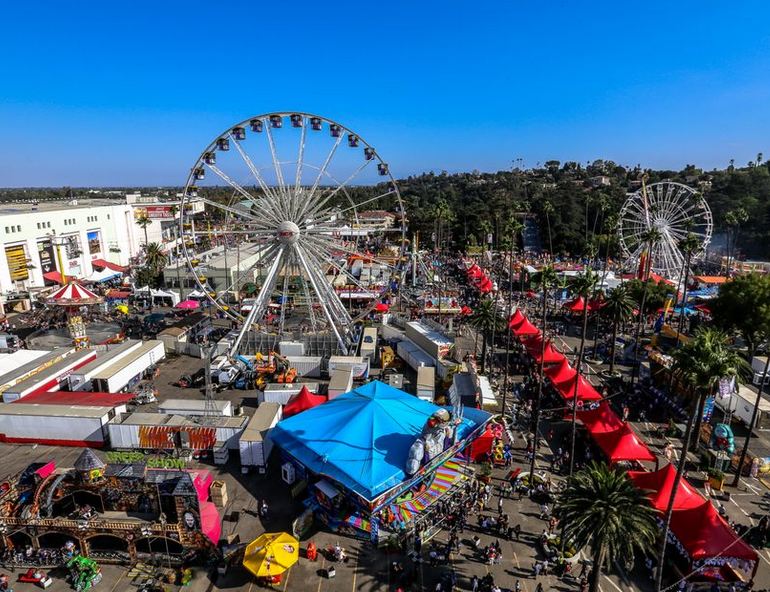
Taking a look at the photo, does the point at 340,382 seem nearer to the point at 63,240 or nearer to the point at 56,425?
the point at 56,425

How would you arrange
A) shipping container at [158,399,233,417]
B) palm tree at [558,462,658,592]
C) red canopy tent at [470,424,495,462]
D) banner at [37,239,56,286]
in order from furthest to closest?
banner at [37,239,56,286], shipping container at [158,399,233,417], red canopy tent at [470,424,495,462], palm tree at [558,462,658,592]

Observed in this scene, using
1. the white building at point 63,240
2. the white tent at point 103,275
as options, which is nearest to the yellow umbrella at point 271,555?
the white building at point 63,240

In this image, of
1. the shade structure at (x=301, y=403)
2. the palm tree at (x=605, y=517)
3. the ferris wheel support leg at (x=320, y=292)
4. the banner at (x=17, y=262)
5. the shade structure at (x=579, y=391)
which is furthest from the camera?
the banner at (x=17, y=262)

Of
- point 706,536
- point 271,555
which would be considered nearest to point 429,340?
point 706,536

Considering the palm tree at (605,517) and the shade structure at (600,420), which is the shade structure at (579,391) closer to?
the shade structure at (600,420)

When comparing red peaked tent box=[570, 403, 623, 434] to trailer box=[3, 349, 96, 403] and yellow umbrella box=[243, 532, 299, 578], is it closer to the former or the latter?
yellow umbrella box=[243, 532, 299, 578]

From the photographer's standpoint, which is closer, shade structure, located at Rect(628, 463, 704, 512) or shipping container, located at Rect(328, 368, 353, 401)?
shade structure, located at Rect(628, 463, 704, 512)

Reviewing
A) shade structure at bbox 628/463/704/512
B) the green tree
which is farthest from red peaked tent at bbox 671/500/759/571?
the green tree
